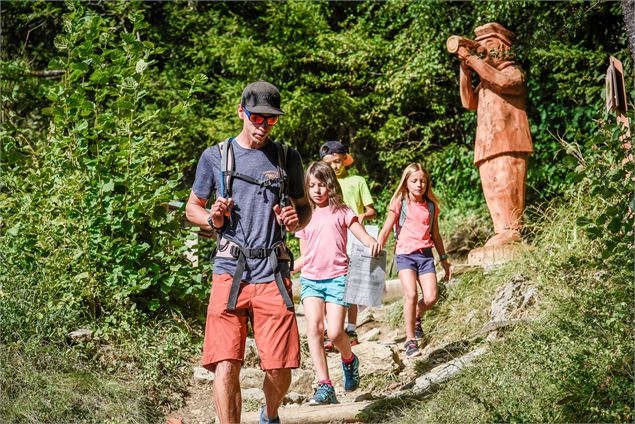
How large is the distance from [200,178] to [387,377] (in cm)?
298

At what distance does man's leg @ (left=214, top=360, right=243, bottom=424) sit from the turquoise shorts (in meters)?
1.92

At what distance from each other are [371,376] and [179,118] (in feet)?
19.0

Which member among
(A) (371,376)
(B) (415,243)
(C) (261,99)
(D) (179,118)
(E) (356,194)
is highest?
(D) (179,118)

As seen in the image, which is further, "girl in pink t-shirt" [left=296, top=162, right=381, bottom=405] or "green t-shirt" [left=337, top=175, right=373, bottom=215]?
"green t-shirt" [left=337, top=175, right=373, bottom=215]

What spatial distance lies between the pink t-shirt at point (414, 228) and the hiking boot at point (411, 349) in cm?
84

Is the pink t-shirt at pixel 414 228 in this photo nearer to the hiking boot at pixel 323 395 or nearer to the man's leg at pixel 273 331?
the hiking boot at pixel 323 395

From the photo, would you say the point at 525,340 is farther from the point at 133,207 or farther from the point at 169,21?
the point at 169,21

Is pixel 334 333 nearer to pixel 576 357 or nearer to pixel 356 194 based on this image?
pixel 576 357

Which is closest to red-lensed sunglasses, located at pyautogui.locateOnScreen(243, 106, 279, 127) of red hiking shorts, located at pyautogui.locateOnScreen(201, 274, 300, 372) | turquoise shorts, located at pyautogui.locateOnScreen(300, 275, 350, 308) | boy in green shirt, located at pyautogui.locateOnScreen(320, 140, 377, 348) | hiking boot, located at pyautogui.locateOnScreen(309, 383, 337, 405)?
red hiking shorts, located at pyautogui.locateOnScreen(201, 274, 300, 372)

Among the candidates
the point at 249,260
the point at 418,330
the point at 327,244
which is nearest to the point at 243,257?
the point at 249,260

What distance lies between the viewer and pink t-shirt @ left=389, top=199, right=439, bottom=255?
7.38 meters

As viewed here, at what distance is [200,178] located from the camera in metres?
4.60

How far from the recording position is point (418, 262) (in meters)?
7.39

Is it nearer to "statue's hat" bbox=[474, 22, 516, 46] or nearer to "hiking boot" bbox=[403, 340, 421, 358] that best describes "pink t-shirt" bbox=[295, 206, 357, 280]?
"hiking boot" bbox=[403, 340, 421, 358]
